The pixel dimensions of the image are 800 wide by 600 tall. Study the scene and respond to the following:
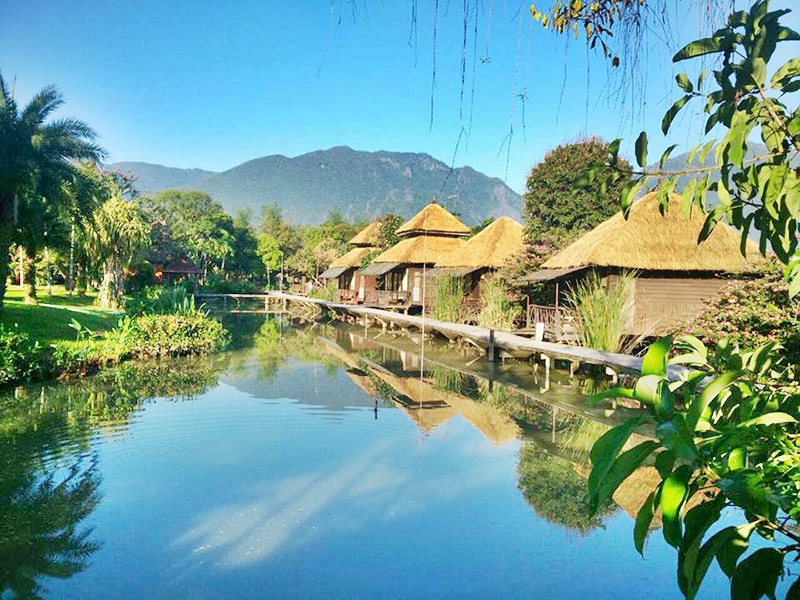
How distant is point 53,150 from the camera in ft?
56.6

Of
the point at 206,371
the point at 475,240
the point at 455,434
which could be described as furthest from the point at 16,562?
the point at 475,240

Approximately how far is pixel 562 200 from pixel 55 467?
19.6m

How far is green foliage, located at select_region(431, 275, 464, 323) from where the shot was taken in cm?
2219

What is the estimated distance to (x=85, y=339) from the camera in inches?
591

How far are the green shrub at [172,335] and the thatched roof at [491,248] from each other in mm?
9621

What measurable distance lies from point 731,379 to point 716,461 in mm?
131

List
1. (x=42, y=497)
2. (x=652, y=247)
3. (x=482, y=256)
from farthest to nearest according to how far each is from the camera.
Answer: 1. (x=482, y=256)
2. (x=652, y=247)
3. (x=42, y=497)

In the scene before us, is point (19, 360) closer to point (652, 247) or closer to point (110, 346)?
point (110, 346)

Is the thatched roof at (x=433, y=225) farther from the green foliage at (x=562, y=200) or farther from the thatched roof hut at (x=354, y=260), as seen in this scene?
the green foliage at (x=562, y=200)

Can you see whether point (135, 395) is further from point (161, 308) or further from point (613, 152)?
point (613, 152)

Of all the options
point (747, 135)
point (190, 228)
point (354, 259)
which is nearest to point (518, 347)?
point (747, 135)

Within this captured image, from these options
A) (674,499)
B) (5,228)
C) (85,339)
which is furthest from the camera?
(5,228)

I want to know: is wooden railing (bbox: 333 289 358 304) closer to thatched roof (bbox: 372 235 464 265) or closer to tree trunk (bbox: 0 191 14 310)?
thatched roof (bbox: 372 235 464 265)

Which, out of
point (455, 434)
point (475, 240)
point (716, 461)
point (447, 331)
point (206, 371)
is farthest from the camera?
point (475, 240)
